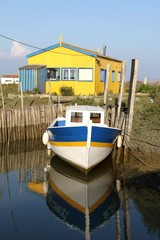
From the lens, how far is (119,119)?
1789 cm

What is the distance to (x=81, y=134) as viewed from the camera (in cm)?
1477

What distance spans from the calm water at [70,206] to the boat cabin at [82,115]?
2.01m

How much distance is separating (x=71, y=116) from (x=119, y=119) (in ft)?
7.99

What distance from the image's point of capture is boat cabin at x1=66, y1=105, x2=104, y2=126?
16844 mm

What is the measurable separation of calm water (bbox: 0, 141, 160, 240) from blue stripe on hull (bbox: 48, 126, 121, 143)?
1.45 metres

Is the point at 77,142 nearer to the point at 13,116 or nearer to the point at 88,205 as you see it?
the point at 88,205

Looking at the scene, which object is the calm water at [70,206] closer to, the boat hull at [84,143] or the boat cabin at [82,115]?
the boat hull at [84,143]

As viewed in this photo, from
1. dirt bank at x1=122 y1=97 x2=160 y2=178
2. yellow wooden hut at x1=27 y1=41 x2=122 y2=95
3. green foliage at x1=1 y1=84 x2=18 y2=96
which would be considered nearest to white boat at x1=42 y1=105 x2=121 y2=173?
dirt bank at x1=122 y1=97 x2=160 y2=178

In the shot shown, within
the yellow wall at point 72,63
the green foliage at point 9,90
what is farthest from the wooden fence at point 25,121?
the green foliage at point 9,90

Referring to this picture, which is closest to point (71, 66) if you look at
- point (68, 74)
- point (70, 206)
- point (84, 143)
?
point (68, 74)

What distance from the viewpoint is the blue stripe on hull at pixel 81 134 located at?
14.8 m

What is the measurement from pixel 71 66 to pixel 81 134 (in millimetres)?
21014

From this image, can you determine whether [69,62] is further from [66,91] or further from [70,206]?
[70,206]

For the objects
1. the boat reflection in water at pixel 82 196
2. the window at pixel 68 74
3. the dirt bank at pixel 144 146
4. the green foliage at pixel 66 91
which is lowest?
the boat reflection in water at pixel 82 196
